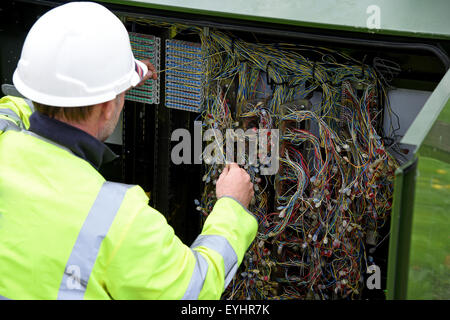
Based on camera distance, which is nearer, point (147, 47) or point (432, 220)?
point (432, 220)

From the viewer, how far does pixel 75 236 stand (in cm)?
126

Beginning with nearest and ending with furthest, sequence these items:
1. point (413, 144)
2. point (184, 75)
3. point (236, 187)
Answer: point (413, 144) < point (236, 187) < point (184, 75)

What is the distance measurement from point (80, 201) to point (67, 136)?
0.17 m

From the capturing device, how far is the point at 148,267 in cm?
128

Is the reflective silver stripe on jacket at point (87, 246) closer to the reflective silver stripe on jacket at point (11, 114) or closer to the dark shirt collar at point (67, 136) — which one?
the dark shirt collar at point (67, 136)

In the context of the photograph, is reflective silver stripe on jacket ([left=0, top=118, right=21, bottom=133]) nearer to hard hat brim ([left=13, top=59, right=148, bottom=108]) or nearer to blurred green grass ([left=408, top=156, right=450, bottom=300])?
hard hat brim ([left=13, top=59, right=148, bottom=108])

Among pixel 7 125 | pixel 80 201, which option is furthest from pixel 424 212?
pixel 7 125

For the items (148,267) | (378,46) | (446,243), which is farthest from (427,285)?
(378,46)

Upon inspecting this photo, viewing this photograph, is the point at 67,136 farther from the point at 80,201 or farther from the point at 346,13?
the point at 346,13

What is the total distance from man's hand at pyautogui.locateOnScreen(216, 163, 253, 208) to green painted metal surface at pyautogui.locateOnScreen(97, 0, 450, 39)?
1.69ft

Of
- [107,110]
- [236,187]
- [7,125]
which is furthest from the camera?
[236,187]

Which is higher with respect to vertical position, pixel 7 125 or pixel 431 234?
pixel 7 125

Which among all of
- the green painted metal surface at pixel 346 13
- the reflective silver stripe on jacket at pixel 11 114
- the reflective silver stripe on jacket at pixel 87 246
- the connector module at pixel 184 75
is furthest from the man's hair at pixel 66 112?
the connector module at pixel 184 75
